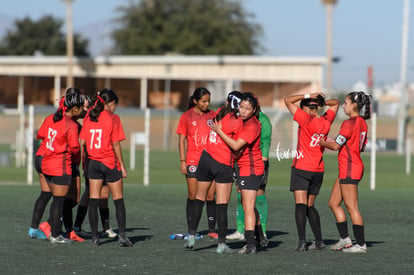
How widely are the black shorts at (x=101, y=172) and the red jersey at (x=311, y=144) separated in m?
2.15

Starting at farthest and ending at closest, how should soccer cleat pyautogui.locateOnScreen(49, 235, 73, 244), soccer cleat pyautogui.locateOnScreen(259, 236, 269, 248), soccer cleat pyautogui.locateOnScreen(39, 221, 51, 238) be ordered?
soccer cleat pyautogui.locateOnScreen(39, 221, 51, 238) → soccer cleat pyautogui.locateOnScreen(259, 236, 269, 248) → soccer cleat pyautogui.locateOnScreen(49, 235, 73, 244)

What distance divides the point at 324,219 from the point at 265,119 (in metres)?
4.18

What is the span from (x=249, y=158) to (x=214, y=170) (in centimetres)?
43

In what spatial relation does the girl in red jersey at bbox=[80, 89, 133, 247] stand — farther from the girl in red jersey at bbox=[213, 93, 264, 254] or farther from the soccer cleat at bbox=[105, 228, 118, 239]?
the girl in red jersey at bbox=[213, 93, 264, 254]

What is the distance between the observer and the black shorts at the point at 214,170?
10203 millimetres

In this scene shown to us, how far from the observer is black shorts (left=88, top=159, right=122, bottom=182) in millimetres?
10703

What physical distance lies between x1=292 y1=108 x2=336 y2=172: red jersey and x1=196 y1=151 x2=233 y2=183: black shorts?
86 centimetres

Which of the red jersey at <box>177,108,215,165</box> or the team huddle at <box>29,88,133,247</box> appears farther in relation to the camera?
the red jersey at <box>177,108,215,165</box>

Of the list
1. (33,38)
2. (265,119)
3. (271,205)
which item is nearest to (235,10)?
(33,38)

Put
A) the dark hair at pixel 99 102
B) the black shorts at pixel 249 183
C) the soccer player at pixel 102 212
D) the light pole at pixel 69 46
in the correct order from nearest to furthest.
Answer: the black shorts at pixel 249 183
the dark hair at pixel 99 102
the soccer player at pixel 102 212
the light pole at pixel 69 46

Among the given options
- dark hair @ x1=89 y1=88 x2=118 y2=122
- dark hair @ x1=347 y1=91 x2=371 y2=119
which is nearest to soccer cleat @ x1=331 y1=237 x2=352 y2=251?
dark hair @ x1=347 y1=91 x2=371 y2=119

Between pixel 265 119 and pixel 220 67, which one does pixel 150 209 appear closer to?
pixel 265 119

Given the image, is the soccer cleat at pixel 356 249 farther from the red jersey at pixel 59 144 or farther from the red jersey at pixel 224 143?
the red jersey at pixel 59 144

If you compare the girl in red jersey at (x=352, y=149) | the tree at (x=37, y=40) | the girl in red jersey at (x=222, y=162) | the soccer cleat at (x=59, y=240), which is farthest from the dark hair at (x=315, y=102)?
the tree at (x=37, y=40)
